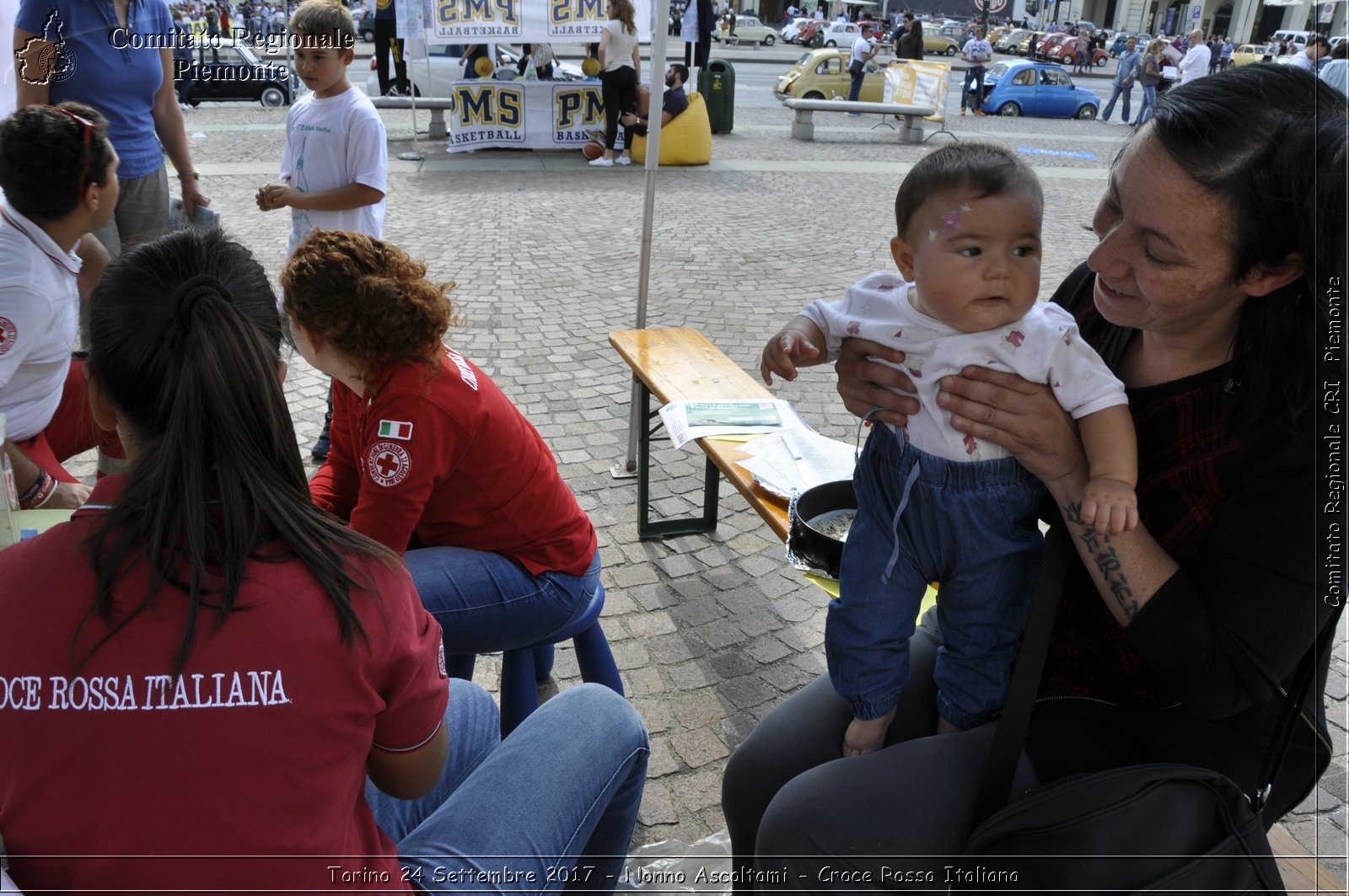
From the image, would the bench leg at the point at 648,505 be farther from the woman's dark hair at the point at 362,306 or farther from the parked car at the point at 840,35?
the parked car at the point at 840,35

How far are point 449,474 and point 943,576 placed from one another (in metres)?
1.19

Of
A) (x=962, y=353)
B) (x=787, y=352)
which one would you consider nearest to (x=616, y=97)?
(x=787, y=352)

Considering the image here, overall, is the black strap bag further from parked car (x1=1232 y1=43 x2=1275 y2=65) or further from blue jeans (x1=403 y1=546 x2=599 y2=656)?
blue jeans (x1=403 y1=546 x2=599 y2=656)

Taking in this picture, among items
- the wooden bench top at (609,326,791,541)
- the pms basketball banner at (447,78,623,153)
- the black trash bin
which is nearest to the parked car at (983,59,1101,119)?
the black trash bin

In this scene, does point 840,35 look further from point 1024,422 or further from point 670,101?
point 1024,422

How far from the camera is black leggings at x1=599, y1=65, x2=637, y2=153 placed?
11055mm

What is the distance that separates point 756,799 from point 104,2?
429cm

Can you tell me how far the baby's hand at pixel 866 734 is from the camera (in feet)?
5.67

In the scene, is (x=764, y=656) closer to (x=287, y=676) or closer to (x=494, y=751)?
(x=494, y=751)

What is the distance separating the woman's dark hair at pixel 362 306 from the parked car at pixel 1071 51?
35765 mm

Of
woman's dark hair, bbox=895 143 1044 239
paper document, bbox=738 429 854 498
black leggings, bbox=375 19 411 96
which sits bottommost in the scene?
paper document, bbox=738 429 854 498

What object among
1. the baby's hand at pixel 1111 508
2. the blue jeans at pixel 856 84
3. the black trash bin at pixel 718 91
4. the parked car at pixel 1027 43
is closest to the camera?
the baby's hand at pixel 1111 508

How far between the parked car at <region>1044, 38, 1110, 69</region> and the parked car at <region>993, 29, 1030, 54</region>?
13.2ft

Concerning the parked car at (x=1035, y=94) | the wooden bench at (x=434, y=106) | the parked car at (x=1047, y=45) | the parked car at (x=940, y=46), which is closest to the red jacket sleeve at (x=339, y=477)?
the wooden bench at (x=434, y=106)
